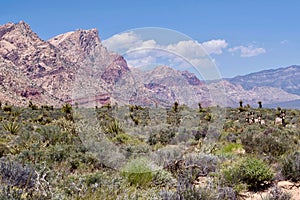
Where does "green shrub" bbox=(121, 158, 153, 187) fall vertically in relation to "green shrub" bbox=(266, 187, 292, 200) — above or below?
above

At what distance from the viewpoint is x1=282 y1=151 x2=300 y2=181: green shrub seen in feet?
26.3

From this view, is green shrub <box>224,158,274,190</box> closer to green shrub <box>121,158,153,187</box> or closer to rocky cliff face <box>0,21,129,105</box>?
green shrub <box>121,158,153,187</box>

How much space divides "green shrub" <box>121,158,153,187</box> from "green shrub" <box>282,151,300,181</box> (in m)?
3.19

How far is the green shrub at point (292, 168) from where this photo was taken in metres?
8.02

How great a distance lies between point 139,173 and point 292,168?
358 centimetres

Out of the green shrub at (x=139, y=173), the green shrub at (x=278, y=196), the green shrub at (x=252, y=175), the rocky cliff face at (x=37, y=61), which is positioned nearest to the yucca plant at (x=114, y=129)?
the green shrub at (x=139, y=173)

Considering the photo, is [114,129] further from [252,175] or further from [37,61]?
[37,61]

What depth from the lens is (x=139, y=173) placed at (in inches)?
309

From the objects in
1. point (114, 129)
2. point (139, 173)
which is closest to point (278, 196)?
point (139, 173)

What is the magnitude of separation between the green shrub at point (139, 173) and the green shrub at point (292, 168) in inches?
126

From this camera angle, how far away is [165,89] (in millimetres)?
11352

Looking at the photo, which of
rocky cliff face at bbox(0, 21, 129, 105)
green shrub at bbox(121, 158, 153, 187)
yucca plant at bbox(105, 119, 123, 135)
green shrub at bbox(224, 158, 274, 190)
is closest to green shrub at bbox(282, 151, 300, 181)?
green shrub at bbox(224, 158, 274, 190)

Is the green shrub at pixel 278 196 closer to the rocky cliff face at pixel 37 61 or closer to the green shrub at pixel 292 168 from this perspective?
the green shrub at pixel 292 168

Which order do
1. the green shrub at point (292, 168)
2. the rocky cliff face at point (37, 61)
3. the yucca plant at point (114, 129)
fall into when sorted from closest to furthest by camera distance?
the green shrub at point (292, 168), the yucca plant at point (114, 129), the rocky cliff face at point (37, 61)
